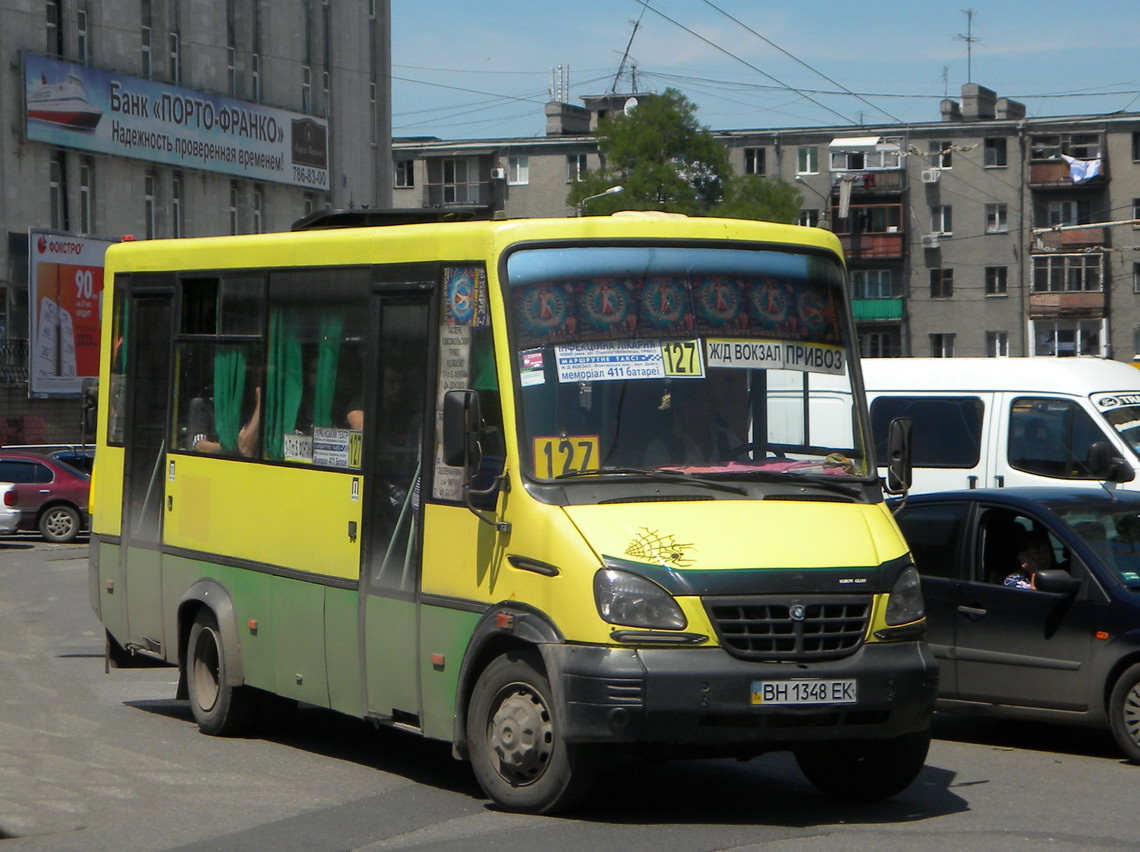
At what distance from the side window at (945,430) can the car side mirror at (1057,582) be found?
6.59 meters

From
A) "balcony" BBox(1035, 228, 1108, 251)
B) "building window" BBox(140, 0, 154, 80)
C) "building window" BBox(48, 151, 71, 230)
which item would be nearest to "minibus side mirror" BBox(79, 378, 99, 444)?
"building window" BBox(48, 151, 71, 230)

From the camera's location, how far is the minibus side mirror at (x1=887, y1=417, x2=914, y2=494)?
8.52m

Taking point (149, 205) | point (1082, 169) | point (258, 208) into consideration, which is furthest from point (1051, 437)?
point (1082, 169)

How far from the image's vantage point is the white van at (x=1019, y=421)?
15609 millimetres

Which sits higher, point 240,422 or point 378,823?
point 240,422

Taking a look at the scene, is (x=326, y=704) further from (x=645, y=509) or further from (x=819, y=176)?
(x=819, y=176)

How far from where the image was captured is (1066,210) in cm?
8412

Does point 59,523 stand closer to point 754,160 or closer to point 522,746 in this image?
point 522,746

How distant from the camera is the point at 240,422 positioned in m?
10.3

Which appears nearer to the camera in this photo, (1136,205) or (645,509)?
(645,509)

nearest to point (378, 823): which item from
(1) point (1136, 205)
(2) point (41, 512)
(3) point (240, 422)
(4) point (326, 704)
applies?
(4) point (326, 704)

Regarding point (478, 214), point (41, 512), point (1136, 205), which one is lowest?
point (41, 512)

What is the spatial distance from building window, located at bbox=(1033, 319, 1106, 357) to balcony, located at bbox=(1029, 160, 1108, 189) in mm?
6099

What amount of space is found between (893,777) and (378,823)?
2.28m
